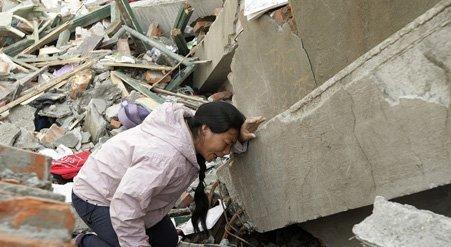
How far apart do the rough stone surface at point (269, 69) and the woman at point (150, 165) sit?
19.9 inches

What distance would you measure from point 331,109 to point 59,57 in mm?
5883

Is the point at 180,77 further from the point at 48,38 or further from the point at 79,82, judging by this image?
the point at 48,38

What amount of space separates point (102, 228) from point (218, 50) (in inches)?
133

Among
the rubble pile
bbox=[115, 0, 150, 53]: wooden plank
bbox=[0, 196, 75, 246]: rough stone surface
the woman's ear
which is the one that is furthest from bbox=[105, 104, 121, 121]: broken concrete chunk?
bbox=[0, 196, 75, 246]: rough stone surface

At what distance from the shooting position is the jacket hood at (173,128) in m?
2.79

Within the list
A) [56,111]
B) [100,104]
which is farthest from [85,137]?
[56,111]

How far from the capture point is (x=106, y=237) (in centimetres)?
321

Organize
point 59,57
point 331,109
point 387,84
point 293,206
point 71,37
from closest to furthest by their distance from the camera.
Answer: point 387,84 → point 331,109 → point 293,206 → point 59,57 → point 71,37

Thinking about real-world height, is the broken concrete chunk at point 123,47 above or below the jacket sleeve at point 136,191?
below

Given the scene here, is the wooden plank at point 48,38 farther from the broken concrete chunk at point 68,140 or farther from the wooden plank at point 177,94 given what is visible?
the broken concrete chunk at point 68,140

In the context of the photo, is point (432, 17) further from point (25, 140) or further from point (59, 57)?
point (59, 57)


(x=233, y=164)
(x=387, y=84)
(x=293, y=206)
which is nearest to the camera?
(x=387, y=84)

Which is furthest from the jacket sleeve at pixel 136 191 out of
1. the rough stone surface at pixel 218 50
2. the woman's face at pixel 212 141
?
the rough stone surface at pixel 218 50

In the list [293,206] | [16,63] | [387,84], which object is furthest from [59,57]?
[387,84]
